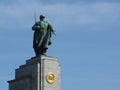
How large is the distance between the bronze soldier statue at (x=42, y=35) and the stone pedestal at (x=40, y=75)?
39.2 inches

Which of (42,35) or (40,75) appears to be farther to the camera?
(42,35)

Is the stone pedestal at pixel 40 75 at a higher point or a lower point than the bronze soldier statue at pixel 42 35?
lower

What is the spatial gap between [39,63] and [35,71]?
800mm

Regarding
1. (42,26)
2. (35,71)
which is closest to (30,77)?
(35,71)

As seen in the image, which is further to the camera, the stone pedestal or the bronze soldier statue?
the bronze soldier statue

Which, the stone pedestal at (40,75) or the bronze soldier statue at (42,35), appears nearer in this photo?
the stone pedestal at (40,75)

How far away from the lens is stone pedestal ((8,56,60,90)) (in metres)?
54.8

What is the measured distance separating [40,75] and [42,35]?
157 inches

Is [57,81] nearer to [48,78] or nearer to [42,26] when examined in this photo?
[48,78]

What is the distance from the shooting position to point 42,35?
56.7 metres

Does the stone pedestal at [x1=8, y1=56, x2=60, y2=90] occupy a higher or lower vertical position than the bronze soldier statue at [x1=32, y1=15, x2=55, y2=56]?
lower

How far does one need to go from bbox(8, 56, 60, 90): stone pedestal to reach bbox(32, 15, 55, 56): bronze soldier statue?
3.27 feet

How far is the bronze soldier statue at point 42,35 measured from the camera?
5631cm

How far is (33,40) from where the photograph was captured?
5706 centimetres
